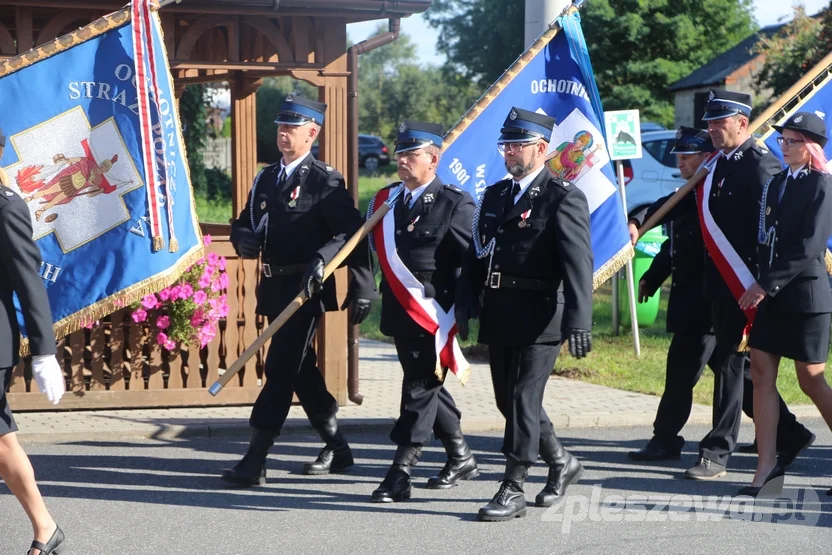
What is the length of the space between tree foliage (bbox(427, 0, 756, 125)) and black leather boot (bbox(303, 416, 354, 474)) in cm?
3443

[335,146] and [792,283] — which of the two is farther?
[335,146]

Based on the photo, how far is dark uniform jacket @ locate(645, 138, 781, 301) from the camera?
274 inches

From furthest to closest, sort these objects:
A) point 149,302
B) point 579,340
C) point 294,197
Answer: point 149,302 < point 294,197 < point 579,340

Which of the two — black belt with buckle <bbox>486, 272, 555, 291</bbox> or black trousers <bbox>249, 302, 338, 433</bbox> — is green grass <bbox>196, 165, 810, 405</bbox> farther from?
black trousers <bbox>249, 302, 338, 433</bbox>

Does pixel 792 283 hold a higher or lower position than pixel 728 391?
higher

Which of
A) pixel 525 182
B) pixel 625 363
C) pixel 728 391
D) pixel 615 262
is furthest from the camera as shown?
pixel 625 363

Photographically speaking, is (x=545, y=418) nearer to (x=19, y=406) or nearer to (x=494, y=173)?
(x=494, y=173)

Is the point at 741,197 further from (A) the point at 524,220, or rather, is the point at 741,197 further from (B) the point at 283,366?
(B) the point at 283,366

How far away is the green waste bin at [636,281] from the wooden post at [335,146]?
461 centimetres

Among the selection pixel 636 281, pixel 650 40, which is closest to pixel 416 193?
pixel 636 281

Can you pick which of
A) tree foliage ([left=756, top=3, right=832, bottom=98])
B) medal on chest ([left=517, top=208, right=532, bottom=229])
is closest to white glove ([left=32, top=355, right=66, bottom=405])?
medal on chest ([left=517, top=208, right=532, bottom=229])

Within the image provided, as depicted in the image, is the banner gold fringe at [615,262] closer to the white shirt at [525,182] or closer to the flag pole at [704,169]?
the flag pole at [704,169]

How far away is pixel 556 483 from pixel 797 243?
1.75 metres

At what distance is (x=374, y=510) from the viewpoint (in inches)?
251
